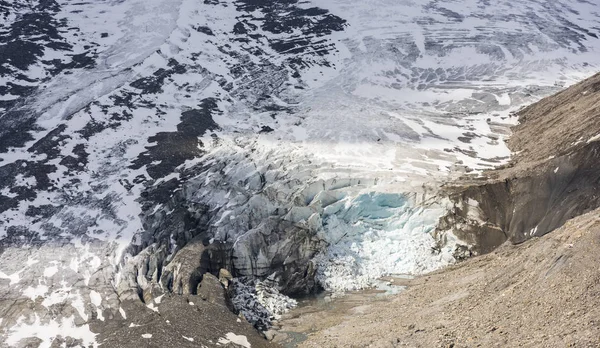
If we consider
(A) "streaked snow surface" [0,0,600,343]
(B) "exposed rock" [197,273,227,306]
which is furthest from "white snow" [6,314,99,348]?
(B) "exposed rock" [197,273,227,306]

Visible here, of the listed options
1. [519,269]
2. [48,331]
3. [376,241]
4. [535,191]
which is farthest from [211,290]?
[535,191]

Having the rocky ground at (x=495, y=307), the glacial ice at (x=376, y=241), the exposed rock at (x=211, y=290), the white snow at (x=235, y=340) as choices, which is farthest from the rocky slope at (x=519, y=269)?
the exposed rock at (x=211, y=290)

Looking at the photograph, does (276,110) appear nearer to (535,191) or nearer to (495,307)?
(535,191)

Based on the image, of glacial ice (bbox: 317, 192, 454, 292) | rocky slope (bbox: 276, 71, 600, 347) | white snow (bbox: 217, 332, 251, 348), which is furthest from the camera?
glacial ice (bbox: 317, 192, 454, 292)

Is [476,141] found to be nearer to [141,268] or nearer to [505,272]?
[505,272]

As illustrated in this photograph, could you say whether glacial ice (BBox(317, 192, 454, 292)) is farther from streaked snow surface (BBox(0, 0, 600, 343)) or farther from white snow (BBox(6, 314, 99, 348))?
white snow (BBox(6, 314, 99, 348))

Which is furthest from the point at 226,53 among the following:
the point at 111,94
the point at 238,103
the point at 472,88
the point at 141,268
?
the point at 141,268
